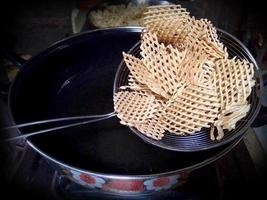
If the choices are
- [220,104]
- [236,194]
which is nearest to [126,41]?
[220,104]

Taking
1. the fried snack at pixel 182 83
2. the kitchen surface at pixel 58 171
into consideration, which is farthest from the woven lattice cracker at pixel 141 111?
the kitchen surface at pixel 58 171

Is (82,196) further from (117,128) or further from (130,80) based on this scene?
(130,80)

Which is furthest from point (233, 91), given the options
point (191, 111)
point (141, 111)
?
point (141, 111)

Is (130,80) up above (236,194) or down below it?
above

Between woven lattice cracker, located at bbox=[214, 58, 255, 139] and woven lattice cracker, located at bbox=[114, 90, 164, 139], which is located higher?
woven lattice cracker, located at bbox=[214, 58, 255, 139]

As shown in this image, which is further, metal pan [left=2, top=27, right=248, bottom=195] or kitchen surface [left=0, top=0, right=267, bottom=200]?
kitchen surface [left=0, top=0, right=267, bottom=200]

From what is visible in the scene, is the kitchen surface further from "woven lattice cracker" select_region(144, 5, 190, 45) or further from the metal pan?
"woven lattice cracker" select_region(144, 5, 190, 45)

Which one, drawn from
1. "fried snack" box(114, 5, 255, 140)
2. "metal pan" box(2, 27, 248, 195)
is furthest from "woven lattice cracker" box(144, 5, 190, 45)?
"metal pan" box(2, 27, 248, 195)
